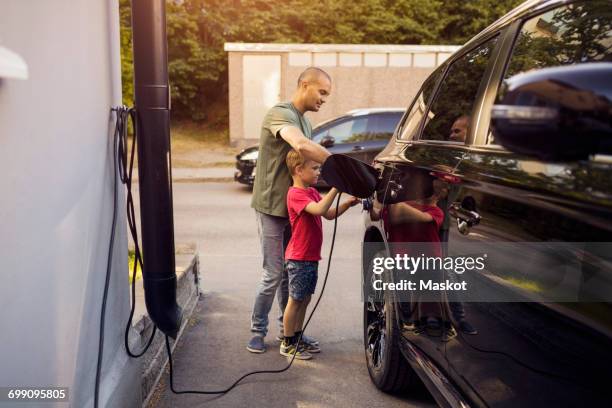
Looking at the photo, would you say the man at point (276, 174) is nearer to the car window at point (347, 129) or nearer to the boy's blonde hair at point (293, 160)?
the boy's blonde hair at point (293, 160)

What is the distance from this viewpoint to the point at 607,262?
54.6 inches

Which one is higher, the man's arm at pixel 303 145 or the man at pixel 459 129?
the man at pixel 459 129

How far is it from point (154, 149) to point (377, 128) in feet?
32.2

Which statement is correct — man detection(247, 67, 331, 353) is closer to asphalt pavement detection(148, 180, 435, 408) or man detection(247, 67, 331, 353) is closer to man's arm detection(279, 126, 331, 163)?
man's arm detection(279, 126, 331, 163)

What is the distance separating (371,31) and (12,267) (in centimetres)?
2857

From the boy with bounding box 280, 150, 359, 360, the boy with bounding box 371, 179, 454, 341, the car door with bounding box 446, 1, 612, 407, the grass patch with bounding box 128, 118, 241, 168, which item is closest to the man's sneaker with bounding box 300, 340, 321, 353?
the boy with bounding box 280, 150, 359, 360

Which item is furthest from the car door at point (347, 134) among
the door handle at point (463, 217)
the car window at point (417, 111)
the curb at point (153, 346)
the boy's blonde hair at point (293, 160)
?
the door handle at point (463, 217)

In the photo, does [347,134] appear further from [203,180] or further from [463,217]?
[463,217]

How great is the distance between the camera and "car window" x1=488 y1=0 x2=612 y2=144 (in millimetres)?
1840

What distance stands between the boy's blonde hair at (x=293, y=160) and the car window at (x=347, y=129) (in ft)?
28.4

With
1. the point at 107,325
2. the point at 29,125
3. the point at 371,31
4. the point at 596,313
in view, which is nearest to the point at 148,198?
the point at 107,325

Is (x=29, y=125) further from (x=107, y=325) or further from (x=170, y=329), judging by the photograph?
(x=170, y=329)

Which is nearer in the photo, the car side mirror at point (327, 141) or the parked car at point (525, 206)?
the parked car at point (525, 206)

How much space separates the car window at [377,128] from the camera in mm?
12422
